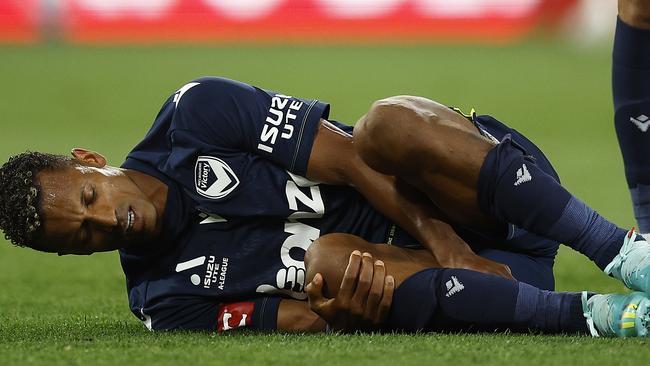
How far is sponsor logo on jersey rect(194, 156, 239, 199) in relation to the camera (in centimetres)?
282

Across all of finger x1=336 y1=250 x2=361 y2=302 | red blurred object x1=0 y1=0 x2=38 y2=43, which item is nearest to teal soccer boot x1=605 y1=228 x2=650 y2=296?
finger x1=336 y1=250 x2=361 y2=302

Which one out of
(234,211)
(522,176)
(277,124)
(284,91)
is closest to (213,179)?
(234,211)

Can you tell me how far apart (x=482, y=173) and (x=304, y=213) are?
0.55m

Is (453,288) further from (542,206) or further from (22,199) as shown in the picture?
(22,199)

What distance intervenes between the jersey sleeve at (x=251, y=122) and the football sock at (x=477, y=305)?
0.45 meters

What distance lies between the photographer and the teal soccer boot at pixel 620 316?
7.79 feet

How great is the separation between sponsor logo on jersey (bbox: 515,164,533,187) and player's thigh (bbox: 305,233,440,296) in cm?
34

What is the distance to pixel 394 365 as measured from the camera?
2180 millimetres

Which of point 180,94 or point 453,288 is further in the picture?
point 180,94

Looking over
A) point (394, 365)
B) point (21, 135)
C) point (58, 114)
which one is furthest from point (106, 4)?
point (394, 365)

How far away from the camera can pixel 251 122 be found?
283 cm

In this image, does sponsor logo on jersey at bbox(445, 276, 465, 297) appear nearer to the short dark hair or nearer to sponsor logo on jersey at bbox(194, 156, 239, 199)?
sponsor logo on jersey at bbox(194, 156, 239, 199)

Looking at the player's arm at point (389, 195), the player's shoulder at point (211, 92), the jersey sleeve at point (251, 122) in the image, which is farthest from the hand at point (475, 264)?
the player's shoulder at point (211, 92)

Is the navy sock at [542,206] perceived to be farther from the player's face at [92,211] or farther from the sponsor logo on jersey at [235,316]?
the player's face at [92,211]
